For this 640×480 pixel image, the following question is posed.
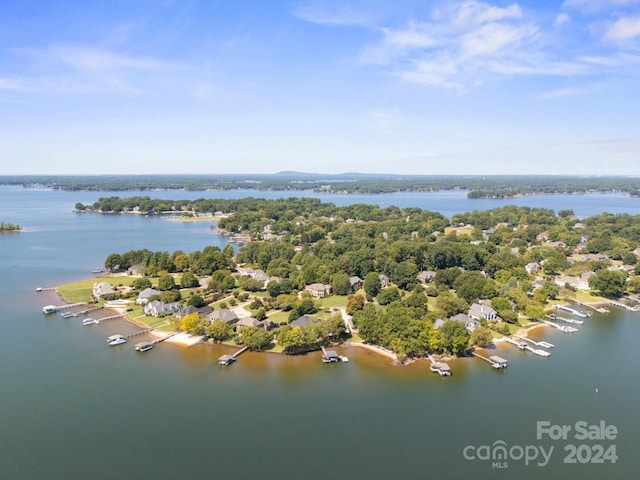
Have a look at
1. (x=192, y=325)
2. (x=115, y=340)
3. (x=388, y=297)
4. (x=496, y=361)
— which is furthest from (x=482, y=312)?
(x=115, y=340)

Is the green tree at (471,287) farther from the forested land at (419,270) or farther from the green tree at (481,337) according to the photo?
the green tree at (481,337)

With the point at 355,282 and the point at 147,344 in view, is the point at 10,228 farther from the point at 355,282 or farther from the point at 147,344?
the point at 355,282

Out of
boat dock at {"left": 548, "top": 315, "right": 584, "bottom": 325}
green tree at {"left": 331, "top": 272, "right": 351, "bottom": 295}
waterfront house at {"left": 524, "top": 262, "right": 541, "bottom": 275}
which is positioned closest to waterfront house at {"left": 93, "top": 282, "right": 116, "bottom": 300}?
green tree at {"left": 331, "top": 272, "right": 351, "bottom": 295}

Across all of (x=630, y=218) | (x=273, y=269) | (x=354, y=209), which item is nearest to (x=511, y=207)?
(x=630, y=218)

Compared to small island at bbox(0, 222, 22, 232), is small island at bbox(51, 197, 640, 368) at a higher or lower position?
lower

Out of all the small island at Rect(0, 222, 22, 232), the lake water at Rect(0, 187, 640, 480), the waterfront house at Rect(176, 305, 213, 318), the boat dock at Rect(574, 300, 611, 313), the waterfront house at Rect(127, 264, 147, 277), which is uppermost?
the small island at Rect(0, 222, 22, 232)

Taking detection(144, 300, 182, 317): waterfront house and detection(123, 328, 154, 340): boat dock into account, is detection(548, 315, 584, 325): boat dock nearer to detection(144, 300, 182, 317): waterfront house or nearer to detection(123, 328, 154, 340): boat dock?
detection(144, 300, 182, 317): waterfront house

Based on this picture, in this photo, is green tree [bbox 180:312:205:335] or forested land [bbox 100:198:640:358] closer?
forested land [bbox 100:198:640:358]
